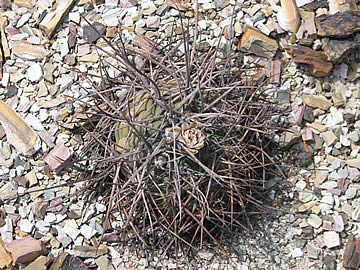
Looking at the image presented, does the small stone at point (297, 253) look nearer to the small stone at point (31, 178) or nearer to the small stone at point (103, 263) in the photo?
the small stone at point (103, 263)

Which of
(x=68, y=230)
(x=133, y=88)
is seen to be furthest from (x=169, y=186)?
(x=68, y=230)

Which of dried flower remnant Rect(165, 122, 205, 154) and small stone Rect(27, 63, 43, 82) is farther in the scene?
small stone Rect(27, 63, 43, 82)

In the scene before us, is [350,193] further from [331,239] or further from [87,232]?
[87,232]

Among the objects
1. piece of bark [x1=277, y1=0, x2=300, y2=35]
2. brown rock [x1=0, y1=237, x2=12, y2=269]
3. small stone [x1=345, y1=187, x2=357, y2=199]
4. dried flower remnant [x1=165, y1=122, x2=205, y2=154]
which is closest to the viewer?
dried flower remnant [x1=165, y1=122, x2=205, y2=154]

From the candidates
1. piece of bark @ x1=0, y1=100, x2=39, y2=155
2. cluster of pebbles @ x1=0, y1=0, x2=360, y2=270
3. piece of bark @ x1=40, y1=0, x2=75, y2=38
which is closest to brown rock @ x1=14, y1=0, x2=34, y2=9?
cluster of pebbles @ x1=0, y1=0, x2=360, y2=270

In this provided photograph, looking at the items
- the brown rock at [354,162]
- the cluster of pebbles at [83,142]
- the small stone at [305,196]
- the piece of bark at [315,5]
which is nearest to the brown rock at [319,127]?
the cluster of pebbles at [83,142]

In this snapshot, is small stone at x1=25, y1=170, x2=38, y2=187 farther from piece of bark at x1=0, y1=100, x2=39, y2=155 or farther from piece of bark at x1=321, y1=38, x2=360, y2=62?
piece of bark at x1=321, y1=38, x2=360, y2=62

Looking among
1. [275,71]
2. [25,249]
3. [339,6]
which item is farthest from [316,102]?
[25,249]
